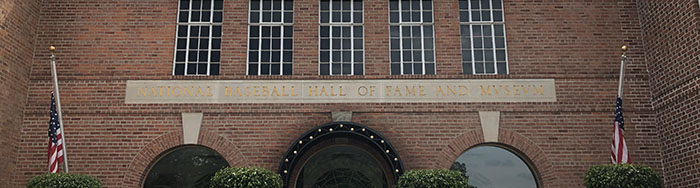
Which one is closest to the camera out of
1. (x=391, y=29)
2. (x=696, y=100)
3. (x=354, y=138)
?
(x=696, y=100)

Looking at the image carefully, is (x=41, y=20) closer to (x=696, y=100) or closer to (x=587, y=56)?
(x=587, y=56)

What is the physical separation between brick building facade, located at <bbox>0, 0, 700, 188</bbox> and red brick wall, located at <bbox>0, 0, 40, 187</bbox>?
32mm

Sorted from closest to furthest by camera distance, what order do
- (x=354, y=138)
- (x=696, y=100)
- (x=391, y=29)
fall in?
(x=696, y=100) < (x=354, y=138) < (x=391, y=29)

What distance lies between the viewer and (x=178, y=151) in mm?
13383

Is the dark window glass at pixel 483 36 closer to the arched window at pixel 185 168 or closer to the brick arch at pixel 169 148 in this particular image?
the brick arch at pixel 169 148

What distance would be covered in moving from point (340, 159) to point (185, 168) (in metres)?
3.49

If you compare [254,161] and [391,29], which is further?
[391,29]

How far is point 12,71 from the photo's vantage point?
12867 millimetres

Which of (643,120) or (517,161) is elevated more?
(643,120)

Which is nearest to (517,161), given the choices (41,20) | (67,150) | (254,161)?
(254,161)

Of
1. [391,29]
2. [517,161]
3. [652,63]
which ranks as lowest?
[517,161]

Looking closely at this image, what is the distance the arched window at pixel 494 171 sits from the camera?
43.4ft

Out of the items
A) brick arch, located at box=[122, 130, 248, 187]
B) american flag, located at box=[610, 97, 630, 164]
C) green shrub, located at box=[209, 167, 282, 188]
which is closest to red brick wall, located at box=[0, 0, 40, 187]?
brick arch, located at box=[122, 130, 248, 187]

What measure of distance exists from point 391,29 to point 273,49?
9.30 ft
